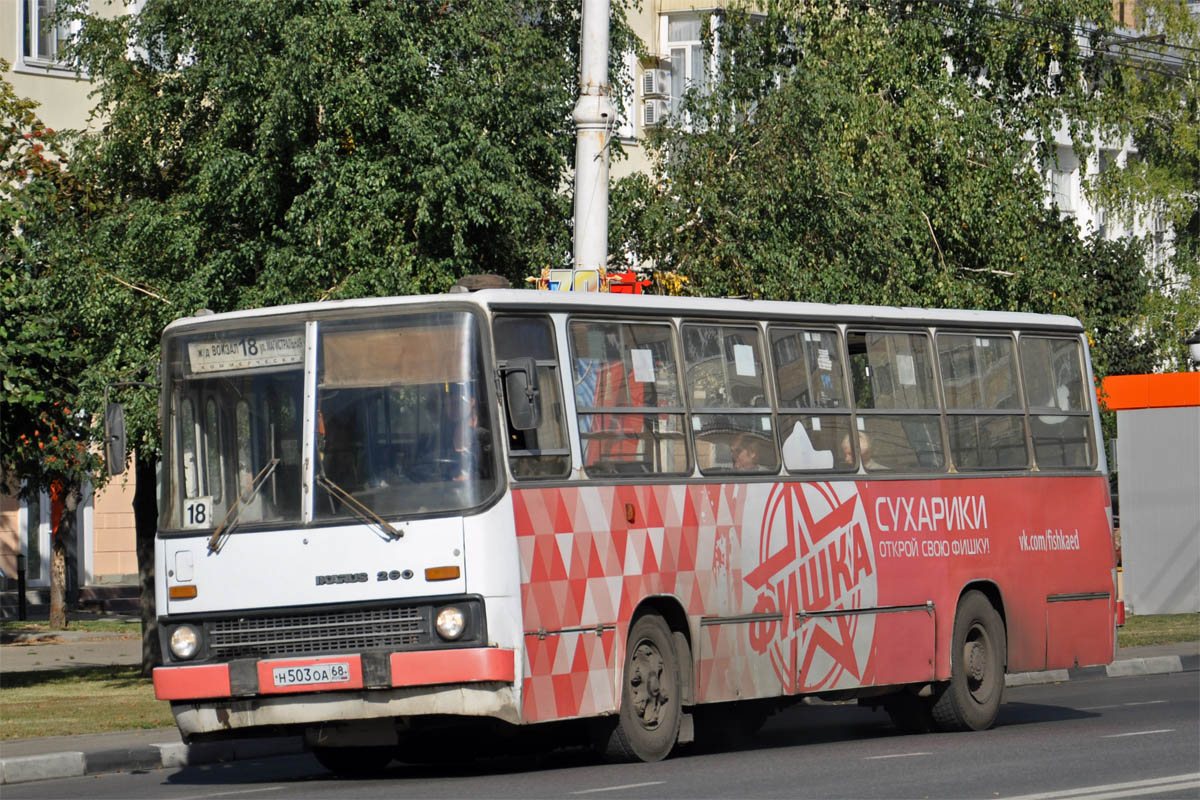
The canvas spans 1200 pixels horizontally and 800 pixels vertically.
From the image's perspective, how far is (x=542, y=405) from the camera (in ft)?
43.9

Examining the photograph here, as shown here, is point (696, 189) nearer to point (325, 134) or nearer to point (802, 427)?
point (325, 134)

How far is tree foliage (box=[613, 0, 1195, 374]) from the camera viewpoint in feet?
74.7

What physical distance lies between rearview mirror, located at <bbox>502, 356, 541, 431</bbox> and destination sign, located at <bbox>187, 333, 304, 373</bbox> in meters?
1.37

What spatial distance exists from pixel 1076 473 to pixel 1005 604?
151 centimetres

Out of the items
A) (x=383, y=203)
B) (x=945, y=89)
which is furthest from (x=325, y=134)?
(x=945, y=89)

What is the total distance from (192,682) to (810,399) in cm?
509

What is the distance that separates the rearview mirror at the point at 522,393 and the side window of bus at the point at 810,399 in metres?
3.07

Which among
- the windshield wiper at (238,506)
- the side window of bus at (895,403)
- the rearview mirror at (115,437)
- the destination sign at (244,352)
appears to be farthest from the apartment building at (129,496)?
the windshield wiper at (238,506)

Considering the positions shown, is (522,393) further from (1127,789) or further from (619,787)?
(1127,789)

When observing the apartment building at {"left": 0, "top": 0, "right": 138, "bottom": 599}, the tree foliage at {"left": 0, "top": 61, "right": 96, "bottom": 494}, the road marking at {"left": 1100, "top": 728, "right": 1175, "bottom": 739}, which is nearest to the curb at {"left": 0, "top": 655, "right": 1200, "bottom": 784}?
the tree foliage at {"left": 0, "top": 61, "right": 96, "bottom": 494}

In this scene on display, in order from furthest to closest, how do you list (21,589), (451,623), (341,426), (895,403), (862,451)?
(21,589) < (895,403) < (862,451) < (341,426) < (451,623)

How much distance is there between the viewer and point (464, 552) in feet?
41.4

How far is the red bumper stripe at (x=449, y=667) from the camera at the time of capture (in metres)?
12.5

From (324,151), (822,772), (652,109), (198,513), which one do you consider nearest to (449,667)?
(198,513)
